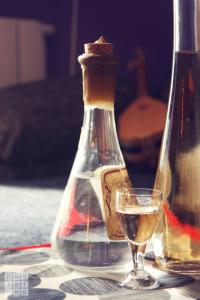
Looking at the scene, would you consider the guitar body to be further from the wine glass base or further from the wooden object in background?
the wine glass base

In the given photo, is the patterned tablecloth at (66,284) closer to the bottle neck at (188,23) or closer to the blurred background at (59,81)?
the bottle neck at (188,23)

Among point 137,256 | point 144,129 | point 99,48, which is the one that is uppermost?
point 99,48

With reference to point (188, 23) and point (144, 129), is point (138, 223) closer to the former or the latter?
point (188, 23)

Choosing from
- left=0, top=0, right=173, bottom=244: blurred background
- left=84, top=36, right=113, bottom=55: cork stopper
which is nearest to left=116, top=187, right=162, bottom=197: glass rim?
left=84, top=36, right=113, bottom=55: cork stopper

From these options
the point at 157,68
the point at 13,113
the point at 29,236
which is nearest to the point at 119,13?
the point at 157,68

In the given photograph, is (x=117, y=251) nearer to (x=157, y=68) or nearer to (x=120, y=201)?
(x=120, y=201)

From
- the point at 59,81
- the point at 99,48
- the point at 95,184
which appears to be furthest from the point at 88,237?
the point at 59,81
